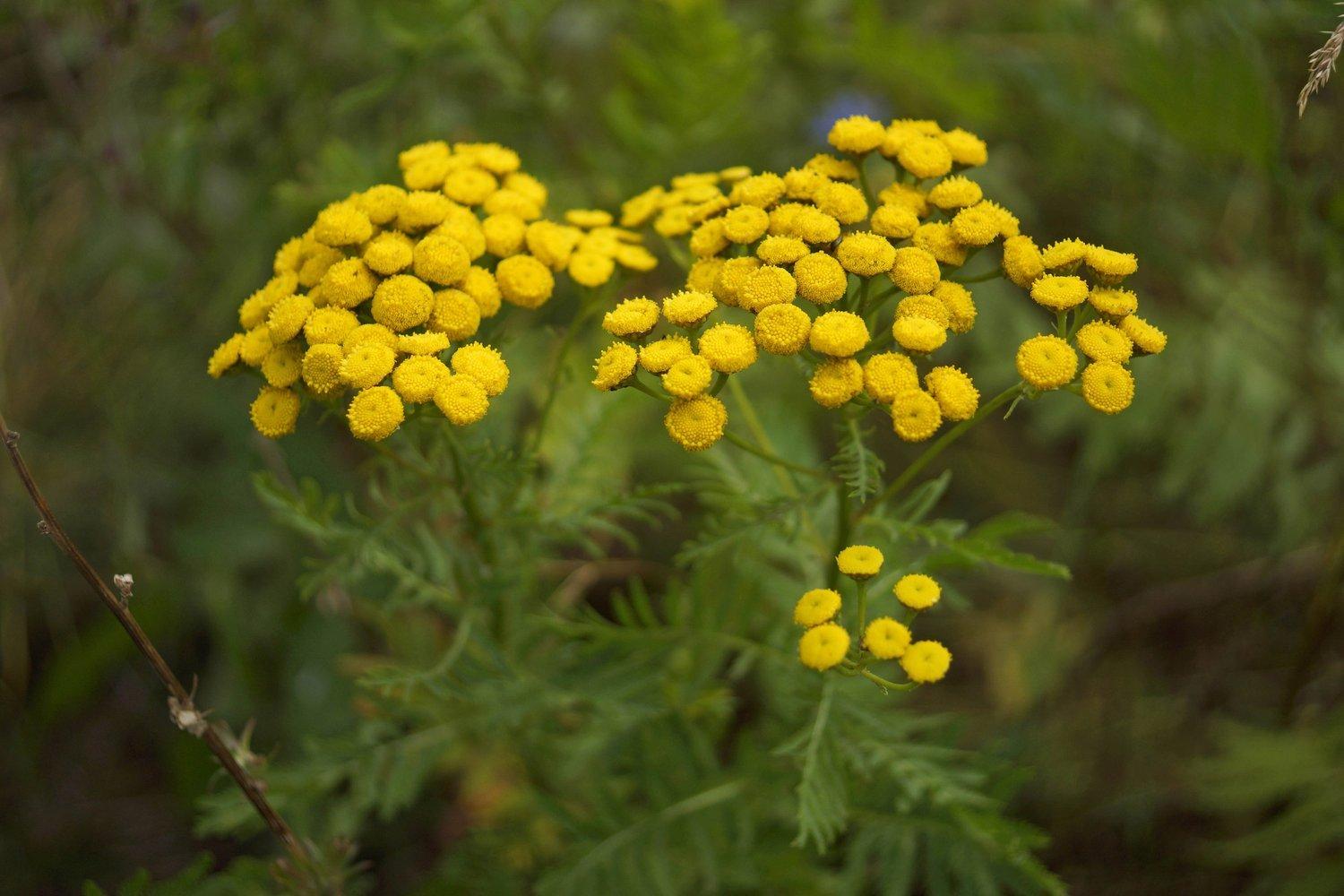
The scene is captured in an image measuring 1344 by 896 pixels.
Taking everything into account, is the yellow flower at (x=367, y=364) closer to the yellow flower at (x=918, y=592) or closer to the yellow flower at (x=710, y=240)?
the yellow flower at (x=710, y=240)

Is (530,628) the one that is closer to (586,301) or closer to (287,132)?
(586,301)

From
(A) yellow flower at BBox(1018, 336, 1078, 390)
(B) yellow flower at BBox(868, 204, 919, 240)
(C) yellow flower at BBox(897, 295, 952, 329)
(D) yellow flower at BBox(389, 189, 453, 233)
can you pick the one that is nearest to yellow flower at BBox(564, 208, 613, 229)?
(D) yellow flower at BBox(389, 189, 453, 233)

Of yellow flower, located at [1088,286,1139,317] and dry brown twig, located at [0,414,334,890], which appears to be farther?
yellow flower, located at [1088,286,1139,317]

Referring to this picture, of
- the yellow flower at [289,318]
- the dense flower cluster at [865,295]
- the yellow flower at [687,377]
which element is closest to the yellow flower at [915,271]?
the dense flower cluster at [865,295]

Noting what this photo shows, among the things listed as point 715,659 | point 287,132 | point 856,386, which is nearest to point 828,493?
point 715,659

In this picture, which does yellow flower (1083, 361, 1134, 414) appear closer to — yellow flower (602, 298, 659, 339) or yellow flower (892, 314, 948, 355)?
yellow flower (892, 314, 948, 355)
